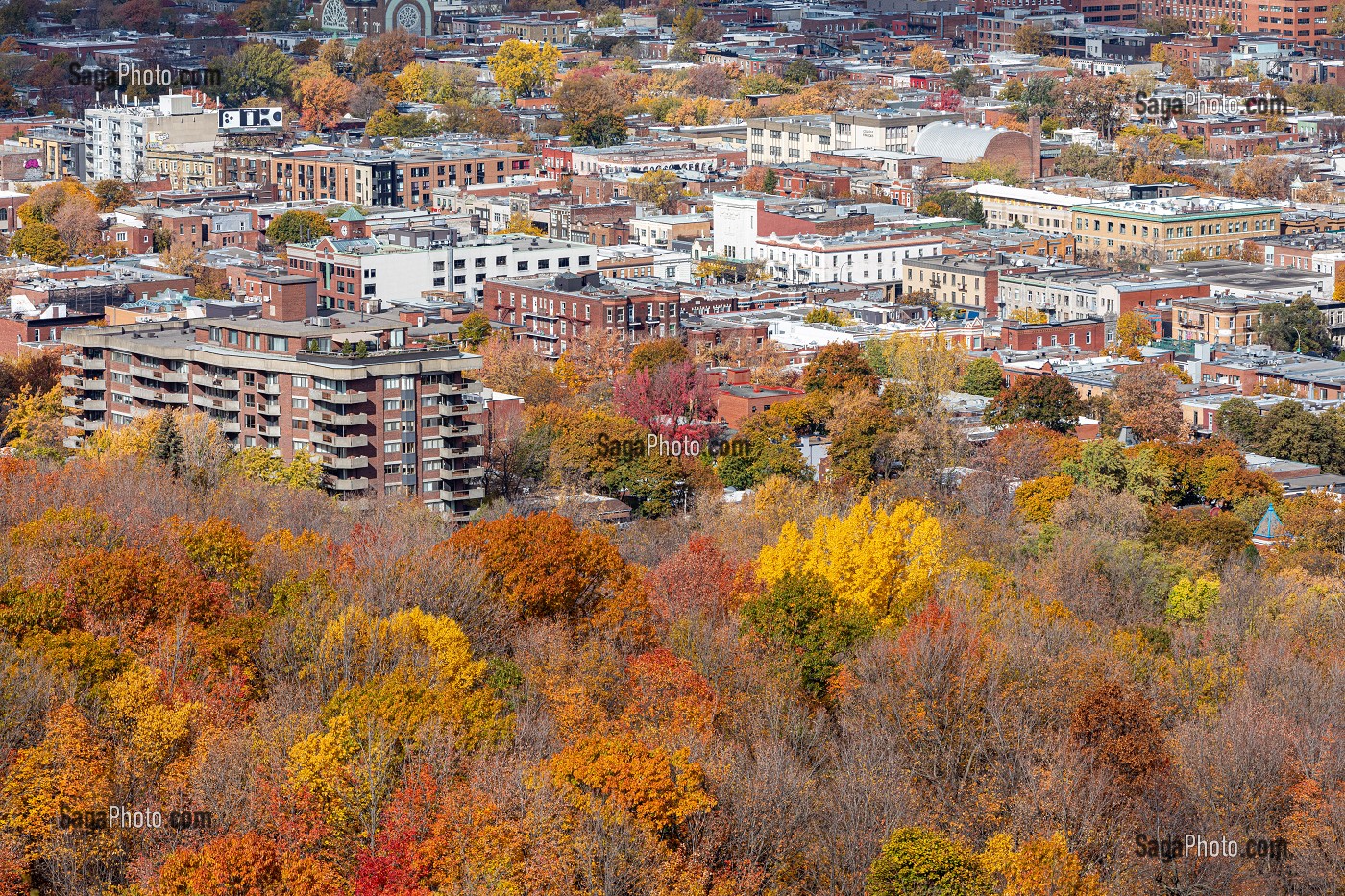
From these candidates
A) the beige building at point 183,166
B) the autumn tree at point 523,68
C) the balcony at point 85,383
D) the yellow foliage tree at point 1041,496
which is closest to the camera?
the yellow foliage tree at point 1041,496

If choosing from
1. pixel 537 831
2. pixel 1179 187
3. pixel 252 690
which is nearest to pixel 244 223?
pixel 1179 187

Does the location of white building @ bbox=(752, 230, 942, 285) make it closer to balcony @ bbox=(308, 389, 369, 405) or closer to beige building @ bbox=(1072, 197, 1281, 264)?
beige building @ bbox=(1072, 197, 1281, 264)

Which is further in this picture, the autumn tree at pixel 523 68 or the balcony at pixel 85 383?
the autumn tree at pixel 523 68

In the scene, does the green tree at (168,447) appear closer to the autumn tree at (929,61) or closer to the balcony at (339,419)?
the balcony at (339,419)

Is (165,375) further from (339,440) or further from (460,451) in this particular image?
(460,451)

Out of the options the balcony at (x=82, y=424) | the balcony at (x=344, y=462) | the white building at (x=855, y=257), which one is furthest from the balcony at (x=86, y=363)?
the white building at (x=855, y=257)

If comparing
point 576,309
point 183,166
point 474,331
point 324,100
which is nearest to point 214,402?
point 474,331

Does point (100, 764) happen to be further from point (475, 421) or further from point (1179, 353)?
point (1179, 353)
